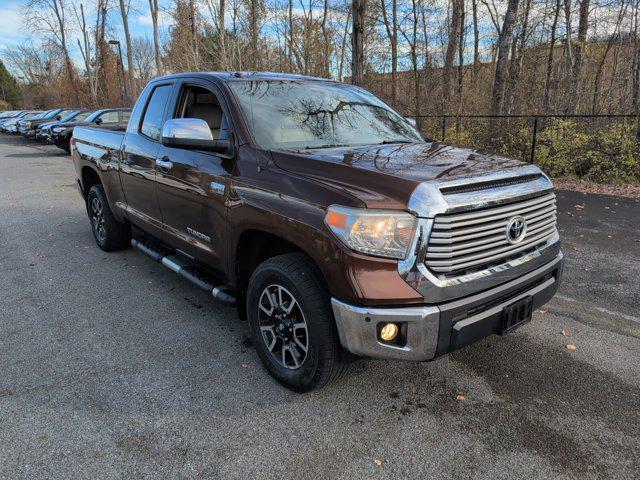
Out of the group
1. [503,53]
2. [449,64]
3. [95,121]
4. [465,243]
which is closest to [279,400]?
[465,243]

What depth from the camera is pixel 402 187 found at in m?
2.37

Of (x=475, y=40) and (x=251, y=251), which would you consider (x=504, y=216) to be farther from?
(x=475, y=40)

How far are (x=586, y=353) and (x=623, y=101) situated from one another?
1118 centimetres

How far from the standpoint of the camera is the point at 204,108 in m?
3.81

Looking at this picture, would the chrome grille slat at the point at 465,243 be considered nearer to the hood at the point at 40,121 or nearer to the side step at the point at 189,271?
the side step at the point at 189,271

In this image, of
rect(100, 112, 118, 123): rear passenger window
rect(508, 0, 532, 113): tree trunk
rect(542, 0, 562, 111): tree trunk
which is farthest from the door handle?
rect(100, 112, 118, 123): rear passenger window

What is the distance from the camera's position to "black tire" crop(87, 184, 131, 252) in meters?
5.60

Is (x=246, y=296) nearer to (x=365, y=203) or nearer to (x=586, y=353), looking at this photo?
(x=365, y=203)

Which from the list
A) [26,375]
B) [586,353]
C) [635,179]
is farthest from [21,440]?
[635,179]

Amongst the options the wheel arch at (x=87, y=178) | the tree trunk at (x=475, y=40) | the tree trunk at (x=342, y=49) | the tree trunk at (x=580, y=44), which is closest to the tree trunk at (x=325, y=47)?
the tree trunk at (x=342, y=49)

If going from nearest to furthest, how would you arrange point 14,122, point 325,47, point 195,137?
point 195,137 < point 325,47 < point 14,122

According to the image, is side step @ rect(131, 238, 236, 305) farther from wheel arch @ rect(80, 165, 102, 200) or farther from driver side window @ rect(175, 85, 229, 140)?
wheel arch @ rect(80, 165, 102, 200)

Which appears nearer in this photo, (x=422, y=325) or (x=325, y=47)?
(x=422, y=325)

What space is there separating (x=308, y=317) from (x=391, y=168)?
3.16ft
